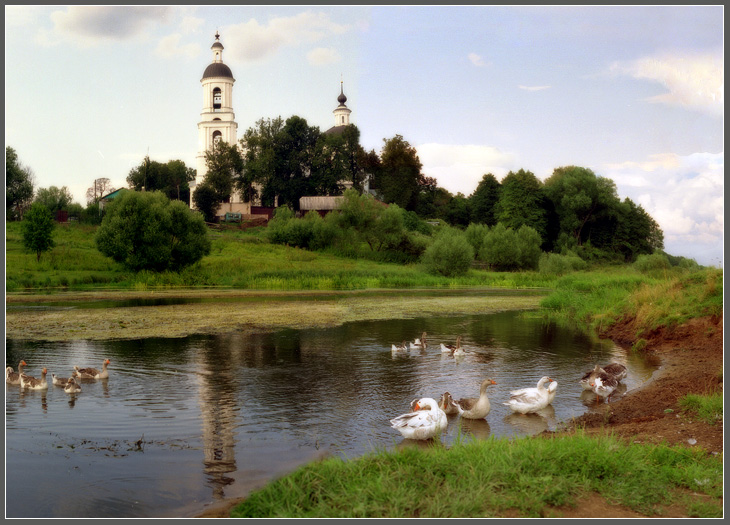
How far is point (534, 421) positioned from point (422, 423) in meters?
2.35

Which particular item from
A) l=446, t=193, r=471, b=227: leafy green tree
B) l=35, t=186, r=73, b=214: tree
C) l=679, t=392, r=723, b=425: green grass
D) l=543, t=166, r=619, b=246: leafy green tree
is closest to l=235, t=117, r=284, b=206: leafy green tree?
l=35, t=186, r=73, b=214: tree

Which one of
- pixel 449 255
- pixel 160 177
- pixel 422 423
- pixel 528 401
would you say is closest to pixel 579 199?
pixel 449 255

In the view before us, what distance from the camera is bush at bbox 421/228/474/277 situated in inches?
1649

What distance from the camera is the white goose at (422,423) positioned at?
27.1 feet

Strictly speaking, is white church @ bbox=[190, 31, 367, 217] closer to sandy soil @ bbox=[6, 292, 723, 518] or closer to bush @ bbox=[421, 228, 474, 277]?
bush @ bbox=[421, 228, 474, 277]

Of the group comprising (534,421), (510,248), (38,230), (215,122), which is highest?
(215,122)

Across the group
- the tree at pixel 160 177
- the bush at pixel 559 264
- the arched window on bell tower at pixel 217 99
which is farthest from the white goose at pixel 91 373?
the bush at pixel 559 264

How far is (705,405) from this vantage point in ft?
27.7

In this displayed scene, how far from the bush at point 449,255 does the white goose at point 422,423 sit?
33.7 metres

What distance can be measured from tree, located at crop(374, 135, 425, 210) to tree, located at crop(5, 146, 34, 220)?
22.0 meters

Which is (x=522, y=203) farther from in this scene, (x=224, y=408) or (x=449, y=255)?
(x=224, y=408)

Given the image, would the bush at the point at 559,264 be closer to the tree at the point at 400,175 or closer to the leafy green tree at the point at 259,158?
the tree at the point at 400,175

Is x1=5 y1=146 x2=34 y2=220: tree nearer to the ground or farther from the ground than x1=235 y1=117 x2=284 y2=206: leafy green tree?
nearer to the ground

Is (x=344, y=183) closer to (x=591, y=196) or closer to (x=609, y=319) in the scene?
(x=591, y=196)
